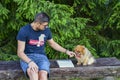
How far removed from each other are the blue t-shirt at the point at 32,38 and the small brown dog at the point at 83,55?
50 centimetres

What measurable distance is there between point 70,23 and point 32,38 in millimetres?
2127

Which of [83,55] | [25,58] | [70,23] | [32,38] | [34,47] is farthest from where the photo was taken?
[70,23]

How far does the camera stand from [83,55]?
17.9 feet

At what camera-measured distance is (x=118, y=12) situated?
297 inches

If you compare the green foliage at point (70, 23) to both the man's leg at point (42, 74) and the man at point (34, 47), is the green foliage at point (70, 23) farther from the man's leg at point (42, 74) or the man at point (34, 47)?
the man's leg at point (42, 74)

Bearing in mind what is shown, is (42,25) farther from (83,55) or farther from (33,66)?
(83,55)

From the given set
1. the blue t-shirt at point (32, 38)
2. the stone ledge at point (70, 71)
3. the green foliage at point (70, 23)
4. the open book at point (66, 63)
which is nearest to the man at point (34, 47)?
the blue t-shirt at point (32, 38)

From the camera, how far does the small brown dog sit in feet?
17.6

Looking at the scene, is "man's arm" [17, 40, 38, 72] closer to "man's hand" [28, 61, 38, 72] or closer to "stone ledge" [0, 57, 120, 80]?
"man's hand" [28, 61, 38, 72]

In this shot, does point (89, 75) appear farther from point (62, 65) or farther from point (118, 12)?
point (118, 12)

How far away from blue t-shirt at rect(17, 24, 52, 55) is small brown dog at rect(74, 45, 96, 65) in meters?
0.50

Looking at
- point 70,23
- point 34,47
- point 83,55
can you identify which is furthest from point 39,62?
point 70,23

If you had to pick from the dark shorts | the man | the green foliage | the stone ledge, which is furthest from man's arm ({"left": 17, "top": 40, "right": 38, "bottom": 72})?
the green foliage

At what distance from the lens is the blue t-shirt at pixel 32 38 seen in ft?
16.4
